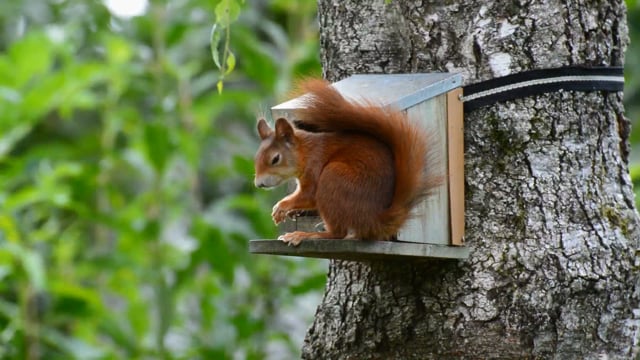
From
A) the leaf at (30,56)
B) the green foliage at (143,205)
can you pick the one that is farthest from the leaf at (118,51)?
the leaf at (30,56)

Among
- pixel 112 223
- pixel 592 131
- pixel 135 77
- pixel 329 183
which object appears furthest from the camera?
pixel 135 77

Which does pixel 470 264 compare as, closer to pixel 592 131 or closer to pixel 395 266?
pixel 395 266

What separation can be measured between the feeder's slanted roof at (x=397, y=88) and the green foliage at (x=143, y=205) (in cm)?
166

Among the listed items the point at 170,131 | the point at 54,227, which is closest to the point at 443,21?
the point at 170,131

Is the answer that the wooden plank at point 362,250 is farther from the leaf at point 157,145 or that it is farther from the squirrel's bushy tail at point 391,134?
the leaf at point 157,145

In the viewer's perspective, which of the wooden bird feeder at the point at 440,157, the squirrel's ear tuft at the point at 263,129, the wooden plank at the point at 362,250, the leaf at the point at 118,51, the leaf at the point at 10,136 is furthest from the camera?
the leaf at the point at 118,51

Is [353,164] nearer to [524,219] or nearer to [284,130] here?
[284,130]

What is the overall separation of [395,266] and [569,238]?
15.0 inches

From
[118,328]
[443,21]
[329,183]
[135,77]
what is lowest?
[118,328]

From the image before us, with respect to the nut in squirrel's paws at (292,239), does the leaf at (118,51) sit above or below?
above

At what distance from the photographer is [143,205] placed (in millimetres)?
4762

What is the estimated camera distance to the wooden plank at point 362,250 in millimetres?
2211

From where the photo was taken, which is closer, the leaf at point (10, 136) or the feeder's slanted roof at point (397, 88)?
the feeder's slanted roof at point (397, 88)

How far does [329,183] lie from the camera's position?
2307 mm
